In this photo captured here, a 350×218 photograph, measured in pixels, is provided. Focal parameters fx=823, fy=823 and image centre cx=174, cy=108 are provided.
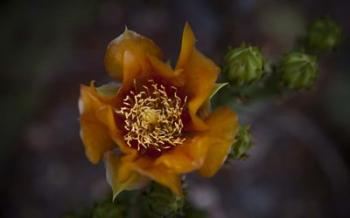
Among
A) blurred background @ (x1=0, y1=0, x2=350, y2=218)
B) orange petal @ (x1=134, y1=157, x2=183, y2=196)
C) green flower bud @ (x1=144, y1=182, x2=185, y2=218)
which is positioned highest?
orange petal @ (x1=134, y1=157, x2=183, y2=196)

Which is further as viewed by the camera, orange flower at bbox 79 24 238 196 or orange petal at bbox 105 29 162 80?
orange petal at bbox 105 29 162 80

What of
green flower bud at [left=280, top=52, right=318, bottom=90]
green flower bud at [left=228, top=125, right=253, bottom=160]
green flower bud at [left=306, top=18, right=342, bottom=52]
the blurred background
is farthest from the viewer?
the blurred background

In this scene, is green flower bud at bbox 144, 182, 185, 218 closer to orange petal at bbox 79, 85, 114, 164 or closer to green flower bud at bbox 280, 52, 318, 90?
orange petal at bbox 79, 85, 114, 164

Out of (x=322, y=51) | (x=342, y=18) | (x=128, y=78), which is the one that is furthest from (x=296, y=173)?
(x=128, y=78)

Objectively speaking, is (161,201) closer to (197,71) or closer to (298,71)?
(197,71)

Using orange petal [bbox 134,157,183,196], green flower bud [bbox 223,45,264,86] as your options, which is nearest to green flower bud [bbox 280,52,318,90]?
green flower bud [bbox 223,45,264,86]

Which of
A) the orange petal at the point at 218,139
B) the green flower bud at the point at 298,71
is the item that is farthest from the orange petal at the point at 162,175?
the green flower bud at the point at 298,71

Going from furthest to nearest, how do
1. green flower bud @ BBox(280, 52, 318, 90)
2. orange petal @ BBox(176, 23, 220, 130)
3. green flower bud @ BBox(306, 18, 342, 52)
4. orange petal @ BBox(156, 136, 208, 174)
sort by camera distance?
green flower bud @ BBox(306, 18, 342, 52) < green flower bud @ BBox(280, 52, 318, 90) < orange petal @ BBox(176, 23, 220, 130) < orange petal @ BBox(156, 136, 208, 174)
